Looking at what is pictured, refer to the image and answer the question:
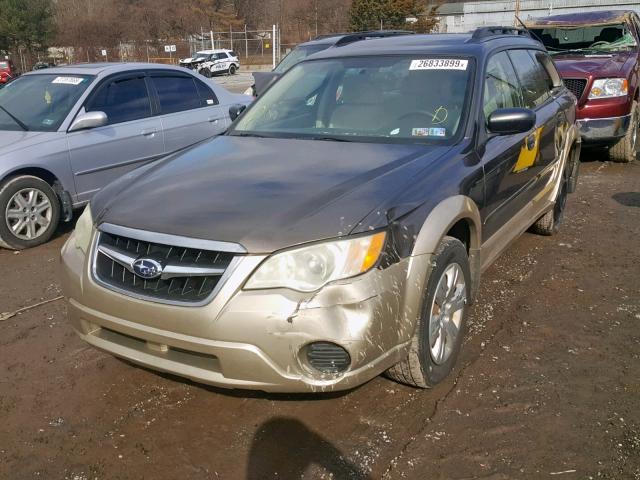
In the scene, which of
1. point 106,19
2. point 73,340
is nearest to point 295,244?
point 73,340

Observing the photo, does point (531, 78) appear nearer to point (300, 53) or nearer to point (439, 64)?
point (439, 64)

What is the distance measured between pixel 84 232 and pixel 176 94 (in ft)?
14.2

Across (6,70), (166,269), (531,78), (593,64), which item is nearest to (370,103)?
(531,78)

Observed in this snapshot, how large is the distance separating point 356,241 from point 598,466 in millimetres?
1351

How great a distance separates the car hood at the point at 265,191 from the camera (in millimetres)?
2512

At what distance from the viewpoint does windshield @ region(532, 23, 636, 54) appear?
8898 millimetres

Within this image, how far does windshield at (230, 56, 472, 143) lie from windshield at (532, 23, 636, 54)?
6.20 m

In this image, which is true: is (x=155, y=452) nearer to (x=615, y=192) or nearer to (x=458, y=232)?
(x=458, y=232)

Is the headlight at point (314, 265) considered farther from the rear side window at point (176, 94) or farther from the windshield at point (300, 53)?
the windshield at point (300, 53)

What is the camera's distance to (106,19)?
4981 cm

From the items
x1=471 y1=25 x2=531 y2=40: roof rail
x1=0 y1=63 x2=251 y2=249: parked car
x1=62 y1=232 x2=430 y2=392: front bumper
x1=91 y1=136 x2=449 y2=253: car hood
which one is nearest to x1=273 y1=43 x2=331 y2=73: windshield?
x1=0 y1=63 x2=251 y2=249: parked car

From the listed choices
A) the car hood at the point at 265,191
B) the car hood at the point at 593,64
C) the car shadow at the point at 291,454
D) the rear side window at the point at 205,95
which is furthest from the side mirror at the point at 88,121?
the car hood at the point at 593,64

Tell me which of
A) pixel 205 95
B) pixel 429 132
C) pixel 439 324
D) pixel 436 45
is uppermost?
pixel 436 45

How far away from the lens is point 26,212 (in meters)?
5.51
